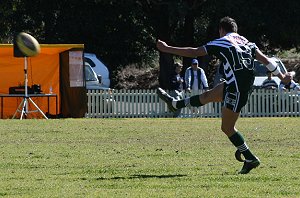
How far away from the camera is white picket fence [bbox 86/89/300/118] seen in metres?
30.2

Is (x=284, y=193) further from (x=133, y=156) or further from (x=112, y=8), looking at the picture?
(x=112, y=8)

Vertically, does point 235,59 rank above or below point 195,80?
above

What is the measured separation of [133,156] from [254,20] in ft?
78.9

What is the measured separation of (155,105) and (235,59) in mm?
18986

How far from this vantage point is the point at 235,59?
11578mm

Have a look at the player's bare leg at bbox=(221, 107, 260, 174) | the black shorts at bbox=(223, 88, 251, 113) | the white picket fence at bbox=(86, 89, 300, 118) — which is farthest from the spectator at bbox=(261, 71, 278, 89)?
the black shorts at bbox=(223, 88, 251, 113)

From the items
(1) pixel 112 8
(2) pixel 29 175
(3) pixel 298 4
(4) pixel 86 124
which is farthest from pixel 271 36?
(2) pixel 29 175

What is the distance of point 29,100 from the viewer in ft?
92.7

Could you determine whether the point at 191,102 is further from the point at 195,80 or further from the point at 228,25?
the point at 195,80

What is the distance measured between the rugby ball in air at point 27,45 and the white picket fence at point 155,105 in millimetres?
13034

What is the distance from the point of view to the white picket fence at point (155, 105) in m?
30.2

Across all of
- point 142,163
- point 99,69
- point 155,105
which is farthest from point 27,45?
point 99,69

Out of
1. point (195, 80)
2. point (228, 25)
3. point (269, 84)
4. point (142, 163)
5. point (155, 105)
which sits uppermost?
point (228, 25)

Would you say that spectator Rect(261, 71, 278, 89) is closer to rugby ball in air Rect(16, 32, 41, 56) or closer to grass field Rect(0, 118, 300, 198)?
grass field Rect(0, 118, 300, 198)
